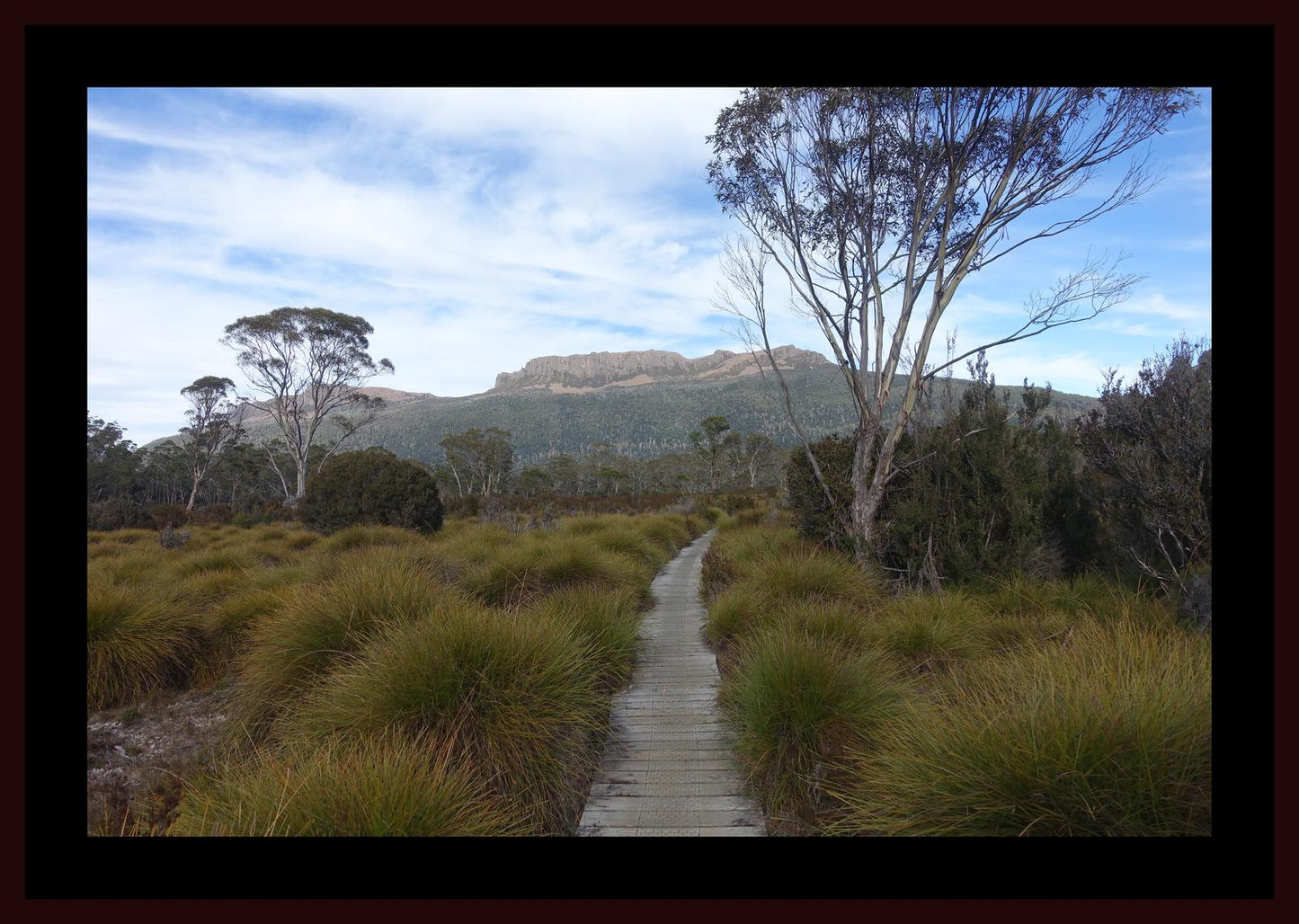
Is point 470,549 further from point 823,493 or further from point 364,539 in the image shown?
point 823,493

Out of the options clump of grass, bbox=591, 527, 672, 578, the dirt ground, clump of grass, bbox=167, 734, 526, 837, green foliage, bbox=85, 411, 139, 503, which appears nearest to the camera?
clump of grass, bbox=167, 734, 526, 837

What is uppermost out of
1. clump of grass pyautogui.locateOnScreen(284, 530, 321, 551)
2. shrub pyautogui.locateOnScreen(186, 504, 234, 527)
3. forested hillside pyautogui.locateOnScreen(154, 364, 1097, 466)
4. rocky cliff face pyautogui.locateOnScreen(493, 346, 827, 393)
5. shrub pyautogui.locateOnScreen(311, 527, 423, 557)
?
rocky cliff face pyautogui.locateOnScreen(493, 346, 827, 393)

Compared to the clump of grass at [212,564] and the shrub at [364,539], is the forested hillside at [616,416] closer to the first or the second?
the shrub at [364,539]

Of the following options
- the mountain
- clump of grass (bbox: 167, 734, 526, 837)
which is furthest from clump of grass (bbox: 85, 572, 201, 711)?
the mountain

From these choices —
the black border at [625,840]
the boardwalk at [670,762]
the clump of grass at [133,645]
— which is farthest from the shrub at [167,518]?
the black border at [625,840]

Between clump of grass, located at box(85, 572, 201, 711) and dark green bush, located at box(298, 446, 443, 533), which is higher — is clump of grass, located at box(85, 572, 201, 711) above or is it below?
below

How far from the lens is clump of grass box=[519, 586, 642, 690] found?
502 cm

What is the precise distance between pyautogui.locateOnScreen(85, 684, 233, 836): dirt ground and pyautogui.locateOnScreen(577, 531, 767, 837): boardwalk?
2454mm

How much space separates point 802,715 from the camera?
345 cm

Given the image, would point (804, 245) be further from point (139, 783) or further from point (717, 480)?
point (717, 480)

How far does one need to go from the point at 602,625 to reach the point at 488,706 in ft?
6.83

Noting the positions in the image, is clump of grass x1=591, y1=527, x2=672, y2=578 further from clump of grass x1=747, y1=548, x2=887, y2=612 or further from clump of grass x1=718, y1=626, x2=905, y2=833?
clump of grass x1=718, y1=626, x2=905, y2=833

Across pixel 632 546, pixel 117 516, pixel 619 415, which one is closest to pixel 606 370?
pixel 619 415

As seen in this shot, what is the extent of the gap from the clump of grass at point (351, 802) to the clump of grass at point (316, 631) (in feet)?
5.71
